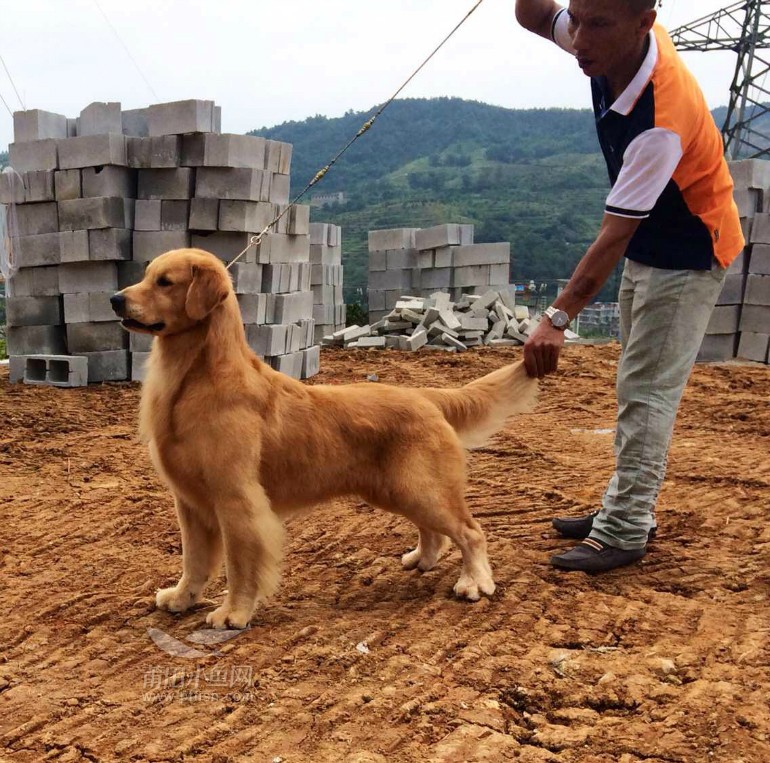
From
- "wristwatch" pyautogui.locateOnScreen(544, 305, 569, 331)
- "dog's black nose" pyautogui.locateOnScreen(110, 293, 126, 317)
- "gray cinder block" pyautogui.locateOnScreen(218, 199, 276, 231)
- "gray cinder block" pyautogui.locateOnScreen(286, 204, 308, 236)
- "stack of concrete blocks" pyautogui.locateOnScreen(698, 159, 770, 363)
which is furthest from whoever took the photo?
"stack of concrete blocks" pyautogui.locateOnScreen(698, 159, 770, 363)

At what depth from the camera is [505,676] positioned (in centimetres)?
305

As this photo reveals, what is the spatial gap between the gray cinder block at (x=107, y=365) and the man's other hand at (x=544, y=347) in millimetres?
7560

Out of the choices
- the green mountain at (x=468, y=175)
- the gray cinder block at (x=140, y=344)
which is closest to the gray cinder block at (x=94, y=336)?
the gray cinder block at (x=140, y=344)

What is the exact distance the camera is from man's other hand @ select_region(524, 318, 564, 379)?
149 inches

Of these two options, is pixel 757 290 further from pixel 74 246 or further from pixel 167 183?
pixel 74 246

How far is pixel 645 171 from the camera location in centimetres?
352

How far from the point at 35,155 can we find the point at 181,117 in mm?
2002

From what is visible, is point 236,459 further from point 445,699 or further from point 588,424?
point 588,424

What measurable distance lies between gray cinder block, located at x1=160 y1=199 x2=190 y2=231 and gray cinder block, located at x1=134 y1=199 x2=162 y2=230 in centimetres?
5

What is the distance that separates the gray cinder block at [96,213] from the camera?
985cm

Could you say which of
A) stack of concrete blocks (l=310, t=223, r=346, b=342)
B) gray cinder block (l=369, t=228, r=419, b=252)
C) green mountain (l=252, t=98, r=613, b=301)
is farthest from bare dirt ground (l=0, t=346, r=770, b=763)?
green mountain (l=252, t=98, r=613, b=301)

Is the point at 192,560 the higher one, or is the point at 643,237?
the point at 643,237

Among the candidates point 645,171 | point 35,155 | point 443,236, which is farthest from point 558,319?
point 443,236

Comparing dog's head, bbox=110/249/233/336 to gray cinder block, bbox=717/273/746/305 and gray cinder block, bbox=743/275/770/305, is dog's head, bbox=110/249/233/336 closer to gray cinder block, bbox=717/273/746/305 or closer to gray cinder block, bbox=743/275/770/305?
gray cinder block, bbox=717/273/746/305
